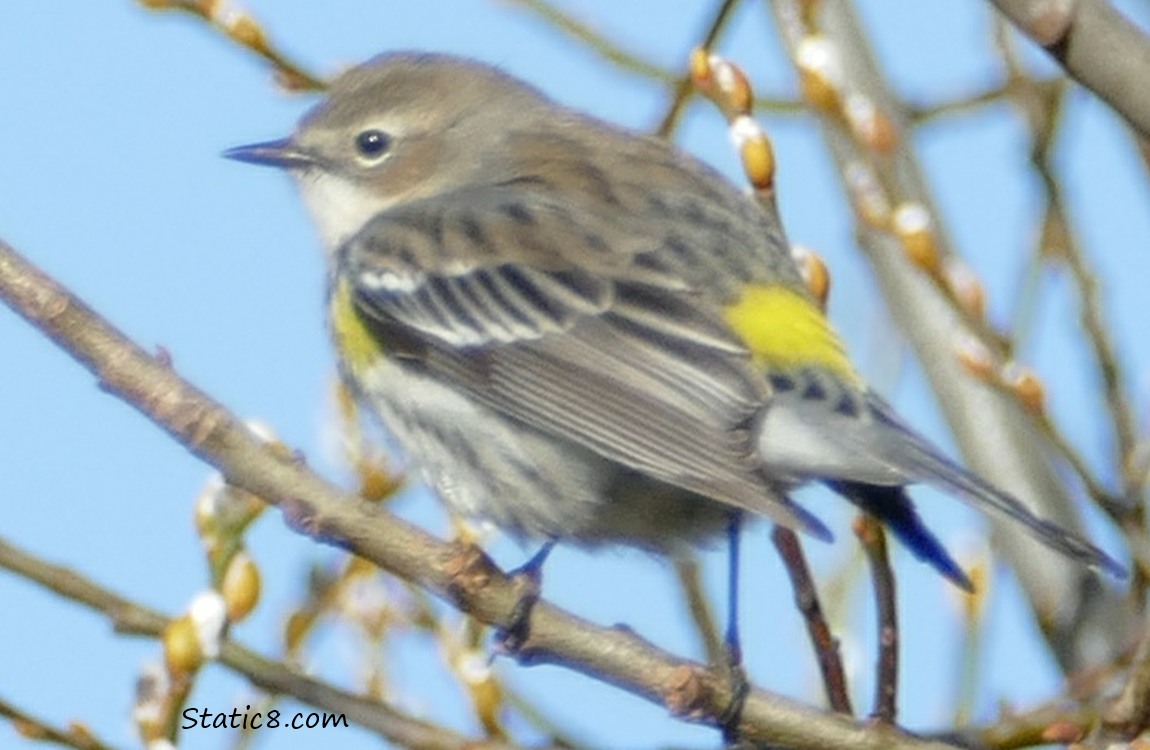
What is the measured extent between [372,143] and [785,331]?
1.71 m

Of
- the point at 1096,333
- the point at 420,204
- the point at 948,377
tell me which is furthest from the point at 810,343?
the point at 420,204

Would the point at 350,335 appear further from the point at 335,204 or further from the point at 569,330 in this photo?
the point at 335,204

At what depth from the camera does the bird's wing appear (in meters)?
4.11

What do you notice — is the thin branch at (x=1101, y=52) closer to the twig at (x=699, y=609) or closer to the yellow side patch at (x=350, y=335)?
the twig at (x=699, y=609)

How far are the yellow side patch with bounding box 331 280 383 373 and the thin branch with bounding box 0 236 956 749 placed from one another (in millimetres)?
1455

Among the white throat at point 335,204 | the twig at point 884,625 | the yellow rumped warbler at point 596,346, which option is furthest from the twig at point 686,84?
the white throat at point 335,204

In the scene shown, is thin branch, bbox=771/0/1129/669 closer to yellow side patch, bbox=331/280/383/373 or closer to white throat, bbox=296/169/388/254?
yellow side patch, bbox=331/280/383/373

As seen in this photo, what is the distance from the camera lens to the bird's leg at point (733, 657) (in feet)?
11.3

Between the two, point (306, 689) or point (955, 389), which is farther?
point (955, 389)

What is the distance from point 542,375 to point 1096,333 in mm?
1358

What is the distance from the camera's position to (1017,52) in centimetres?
460

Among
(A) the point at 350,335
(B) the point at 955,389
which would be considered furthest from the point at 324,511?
(B) the point at 955,389

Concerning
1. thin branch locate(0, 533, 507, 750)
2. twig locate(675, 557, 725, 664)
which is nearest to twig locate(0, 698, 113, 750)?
thin branch locate(0, 533, 507, 750)

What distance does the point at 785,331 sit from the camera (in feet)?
14.4
